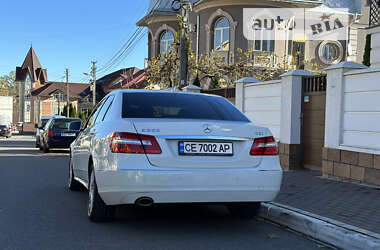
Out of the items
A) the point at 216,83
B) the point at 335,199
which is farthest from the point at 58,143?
the point at 335,199

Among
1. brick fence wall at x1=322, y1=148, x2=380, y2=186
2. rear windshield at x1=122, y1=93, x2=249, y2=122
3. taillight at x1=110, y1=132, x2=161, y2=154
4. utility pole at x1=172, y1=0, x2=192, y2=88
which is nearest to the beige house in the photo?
utility pole at x1=172, y1=0, x2=192, y2=88

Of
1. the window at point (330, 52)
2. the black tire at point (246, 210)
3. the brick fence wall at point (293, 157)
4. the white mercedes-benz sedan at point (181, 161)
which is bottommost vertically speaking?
the black tire at point (246, 210)

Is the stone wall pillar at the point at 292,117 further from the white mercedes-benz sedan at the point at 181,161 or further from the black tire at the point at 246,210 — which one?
the white mercedes-benz sedan at the point at 181,161

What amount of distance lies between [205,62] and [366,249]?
806 inches

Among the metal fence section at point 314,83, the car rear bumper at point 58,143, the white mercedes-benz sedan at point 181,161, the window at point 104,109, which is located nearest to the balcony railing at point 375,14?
the metal fence section at point 314,83

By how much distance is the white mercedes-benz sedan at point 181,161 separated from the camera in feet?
16.4

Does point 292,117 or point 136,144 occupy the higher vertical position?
point 292,117

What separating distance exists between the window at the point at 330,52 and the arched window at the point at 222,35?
246 inches

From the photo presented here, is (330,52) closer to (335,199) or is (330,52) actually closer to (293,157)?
(293,157)

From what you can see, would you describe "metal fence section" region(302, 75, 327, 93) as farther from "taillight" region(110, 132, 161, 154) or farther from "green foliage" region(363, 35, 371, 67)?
"taillight" region(110, 132, 161, 154)

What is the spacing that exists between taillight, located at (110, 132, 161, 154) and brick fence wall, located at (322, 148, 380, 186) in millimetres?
4676

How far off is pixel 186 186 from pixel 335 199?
10.1 ft

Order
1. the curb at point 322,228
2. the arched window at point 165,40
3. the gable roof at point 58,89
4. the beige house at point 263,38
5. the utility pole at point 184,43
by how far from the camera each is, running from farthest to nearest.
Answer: the gable roof at point 58,89
the arched window at point 165,40
the beige house at point 263,38
the utility pole at point 184,43
the curb at point 322,228

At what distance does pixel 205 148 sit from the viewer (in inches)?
202
